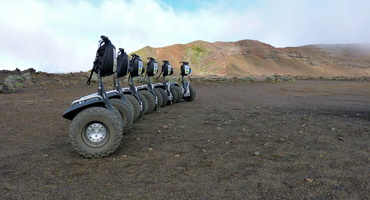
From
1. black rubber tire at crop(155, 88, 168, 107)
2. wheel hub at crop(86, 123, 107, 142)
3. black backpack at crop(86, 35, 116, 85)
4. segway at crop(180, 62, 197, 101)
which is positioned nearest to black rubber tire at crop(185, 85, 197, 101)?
segway at crop(180, 62, 197, 101)

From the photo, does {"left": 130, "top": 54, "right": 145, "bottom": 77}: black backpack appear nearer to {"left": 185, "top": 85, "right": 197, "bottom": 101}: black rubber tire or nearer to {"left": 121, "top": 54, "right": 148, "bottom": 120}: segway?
{"left": 121, "top": 54, "right": 148, "bottom": 120}: segway

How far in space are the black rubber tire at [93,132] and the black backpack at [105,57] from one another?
31.2 inches

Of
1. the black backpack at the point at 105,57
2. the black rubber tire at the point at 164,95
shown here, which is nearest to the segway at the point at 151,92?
the black rubber tire at the point at 164,95

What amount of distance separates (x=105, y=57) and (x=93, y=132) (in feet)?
4.01

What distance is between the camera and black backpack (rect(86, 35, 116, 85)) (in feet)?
14.4

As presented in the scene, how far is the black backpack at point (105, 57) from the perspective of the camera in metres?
4.39

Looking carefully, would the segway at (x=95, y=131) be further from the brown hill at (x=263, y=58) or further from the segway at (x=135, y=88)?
the brown hill at (x=263, y=58)

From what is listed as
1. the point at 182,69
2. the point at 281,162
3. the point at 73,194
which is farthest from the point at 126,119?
the point at 182,69

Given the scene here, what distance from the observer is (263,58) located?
294 feet

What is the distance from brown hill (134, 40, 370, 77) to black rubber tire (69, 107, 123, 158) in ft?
204

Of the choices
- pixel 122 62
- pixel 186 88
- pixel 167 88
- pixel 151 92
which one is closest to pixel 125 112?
pixel 122 62

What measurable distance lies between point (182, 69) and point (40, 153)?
8.29 m

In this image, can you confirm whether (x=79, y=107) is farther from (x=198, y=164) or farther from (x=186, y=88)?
(x=186, y=88)

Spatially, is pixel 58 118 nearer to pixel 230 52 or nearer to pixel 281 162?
pixel 281 162
